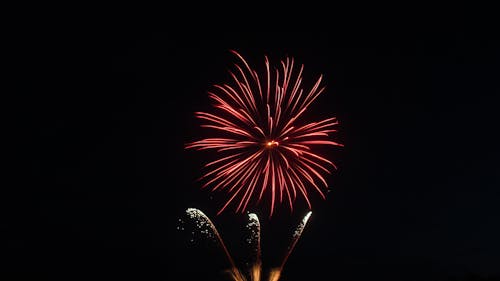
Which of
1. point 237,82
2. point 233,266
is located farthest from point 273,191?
point 233,266

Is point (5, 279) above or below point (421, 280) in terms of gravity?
below

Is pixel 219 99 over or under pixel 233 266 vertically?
over

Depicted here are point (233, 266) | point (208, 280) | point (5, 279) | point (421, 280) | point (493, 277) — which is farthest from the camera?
point (208, 280)

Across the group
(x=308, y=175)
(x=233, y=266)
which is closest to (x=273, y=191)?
(x=308, y=175)

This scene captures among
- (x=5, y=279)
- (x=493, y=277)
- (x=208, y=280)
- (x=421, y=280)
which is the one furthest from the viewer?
(x=208, y=280)

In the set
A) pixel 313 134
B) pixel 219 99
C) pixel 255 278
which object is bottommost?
pixel 255 278

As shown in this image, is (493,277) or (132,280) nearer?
(493,277)

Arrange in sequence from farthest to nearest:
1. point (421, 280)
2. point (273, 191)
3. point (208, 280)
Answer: point (208, 280), point (421, 280), point (273, 191)

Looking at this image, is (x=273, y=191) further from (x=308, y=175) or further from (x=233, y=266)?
(x=233, y=266)

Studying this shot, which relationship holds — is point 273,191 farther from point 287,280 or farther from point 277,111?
point 287,280
